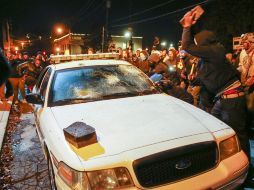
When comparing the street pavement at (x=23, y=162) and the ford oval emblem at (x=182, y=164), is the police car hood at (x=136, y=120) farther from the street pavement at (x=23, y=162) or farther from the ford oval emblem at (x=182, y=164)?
the street pavement at (x=23, y=162)

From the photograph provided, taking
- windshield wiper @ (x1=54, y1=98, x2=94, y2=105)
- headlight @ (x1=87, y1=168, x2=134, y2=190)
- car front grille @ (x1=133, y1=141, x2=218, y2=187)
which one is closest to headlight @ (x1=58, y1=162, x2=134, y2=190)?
headlight @ (x1=87, y1=168, x2=134, y2=190)

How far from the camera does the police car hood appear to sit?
292cm

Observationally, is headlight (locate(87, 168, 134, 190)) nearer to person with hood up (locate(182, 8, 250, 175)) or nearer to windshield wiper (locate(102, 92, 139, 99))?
windshield wiper (locate(102, 92, 139, 99))

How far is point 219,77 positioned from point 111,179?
211 centimetres

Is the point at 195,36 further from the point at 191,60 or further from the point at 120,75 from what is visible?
the point at 191,60

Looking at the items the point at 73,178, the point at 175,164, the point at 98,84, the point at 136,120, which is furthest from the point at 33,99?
the point at 175,164

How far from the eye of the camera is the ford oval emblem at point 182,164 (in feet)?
9.21

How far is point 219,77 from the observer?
402 cm

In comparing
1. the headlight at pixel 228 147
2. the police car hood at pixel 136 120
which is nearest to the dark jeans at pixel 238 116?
the police car hood at pixel 136 120

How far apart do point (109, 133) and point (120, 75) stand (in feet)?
5.89

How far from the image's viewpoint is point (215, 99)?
4.34 metres

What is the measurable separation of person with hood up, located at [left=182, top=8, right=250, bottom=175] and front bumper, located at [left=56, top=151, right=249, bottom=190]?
1.00 meters

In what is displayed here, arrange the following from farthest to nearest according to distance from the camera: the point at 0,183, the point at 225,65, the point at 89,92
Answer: the point at 0,183
the point at 89,92
the point at 225,65

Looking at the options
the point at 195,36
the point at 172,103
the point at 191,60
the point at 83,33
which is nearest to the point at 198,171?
the point at 172,103
